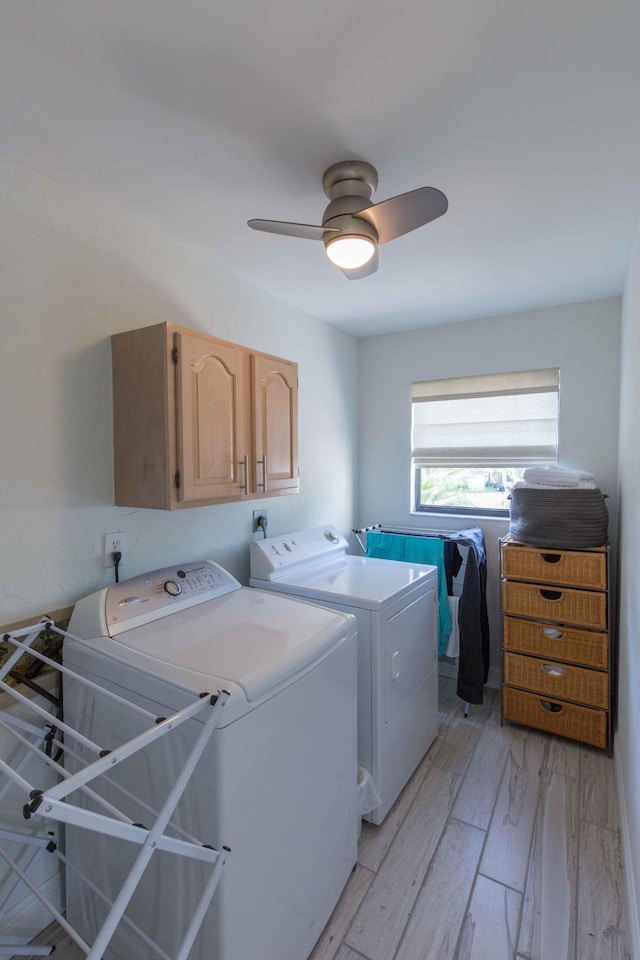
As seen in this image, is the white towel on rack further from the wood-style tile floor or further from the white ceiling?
the white ceiling

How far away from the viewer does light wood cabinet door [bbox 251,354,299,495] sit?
185 cm

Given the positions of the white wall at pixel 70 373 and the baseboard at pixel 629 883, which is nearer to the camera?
the baseboard at pixel 629 883

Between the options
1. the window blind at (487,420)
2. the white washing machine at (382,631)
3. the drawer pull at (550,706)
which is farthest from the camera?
the window blind at (487,420)

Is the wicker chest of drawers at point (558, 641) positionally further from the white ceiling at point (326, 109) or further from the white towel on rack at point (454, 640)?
the white ceiling at point (326, 109)

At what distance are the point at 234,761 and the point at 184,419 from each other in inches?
40.5

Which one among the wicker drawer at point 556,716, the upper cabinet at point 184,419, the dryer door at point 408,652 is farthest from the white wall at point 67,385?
the wicker drawer at point 556,716

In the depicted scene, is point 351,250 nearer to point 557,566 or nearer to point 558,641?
point 557,566

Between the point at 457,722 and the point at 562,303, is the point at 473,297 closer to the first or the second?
the point at 562,303

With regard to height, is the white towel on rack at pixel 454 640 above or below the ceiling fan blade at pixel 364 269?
below

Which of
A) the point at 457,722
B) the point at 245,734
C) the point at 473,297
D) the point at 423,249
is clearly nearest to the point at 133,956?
the point at 245,734

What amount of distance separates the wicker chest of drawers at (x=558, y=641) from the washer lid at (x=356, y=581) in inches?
20.0

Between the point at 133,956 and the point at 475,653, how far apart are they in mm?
1845

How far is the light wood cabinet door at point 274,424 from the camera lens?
1850 millimetres

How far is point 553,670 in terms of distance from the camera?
223cm
